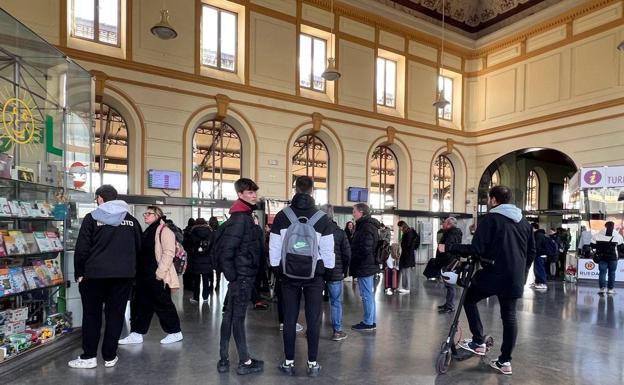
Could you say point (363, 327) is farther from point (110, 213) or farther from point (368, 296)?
point (110, 213)

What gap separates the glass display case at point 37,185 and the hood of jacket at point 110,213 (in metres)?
1.05

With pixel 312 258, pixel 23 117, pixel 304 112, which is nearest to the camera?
pixel 312 258

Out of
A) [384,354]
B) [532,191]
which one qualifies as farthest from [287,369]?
[532,191]

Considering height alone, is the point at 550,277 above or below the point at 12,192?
below

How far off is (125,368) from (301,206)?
217 cm

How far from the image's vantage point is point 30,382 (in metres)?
3.56

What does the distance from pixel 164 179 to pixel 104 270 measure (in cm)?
728

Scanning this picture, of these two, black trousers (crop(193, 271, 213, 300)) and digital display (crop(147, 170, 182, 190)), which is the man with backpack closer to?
black trousers (crop(193, 271, 213, 300))

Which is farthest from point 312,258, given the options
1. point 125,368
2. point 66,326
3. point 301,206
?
point 66,326

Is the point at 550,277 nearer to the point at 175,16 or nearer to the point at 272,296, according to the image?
the point at 272,296

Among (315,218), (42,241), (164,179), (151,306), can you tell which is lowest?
(151,306)

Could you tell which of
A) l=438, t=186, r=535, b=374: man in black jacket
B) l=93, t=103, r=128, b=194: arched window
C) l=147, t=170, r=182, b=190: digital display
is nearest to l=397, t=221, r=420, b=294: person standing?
l=438, t=186, r=535, b=374: man in black jacket

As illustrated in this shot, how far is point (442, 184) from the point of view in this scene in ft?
54.7

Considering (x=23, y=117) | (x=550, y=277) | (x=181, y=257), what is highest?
(x=23, y=117)
